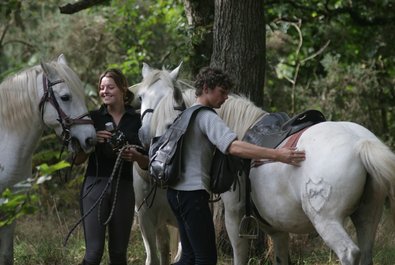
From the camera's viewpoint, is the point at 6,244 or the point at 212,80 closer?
the point at 212,80

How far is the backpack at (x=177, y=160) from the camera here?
177 inches

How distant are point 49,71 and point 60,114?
1.15ft

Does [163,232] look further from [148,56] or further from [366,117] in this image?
[148,56]

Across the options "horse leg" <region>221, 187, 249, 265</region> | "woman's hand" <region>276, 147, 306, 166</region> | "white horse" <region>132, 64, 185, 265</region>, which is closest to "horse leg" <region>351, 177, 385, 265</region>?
"woman's hand" <region>276, 147, 306, 166</region>

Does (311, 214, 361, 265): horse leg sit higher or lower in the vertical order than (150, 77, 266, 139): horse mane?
lower

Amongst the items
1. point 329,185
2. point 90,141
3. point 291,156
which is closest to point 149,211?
point 90,141

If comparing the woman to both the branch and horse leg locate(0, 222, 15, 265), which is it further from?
the branch

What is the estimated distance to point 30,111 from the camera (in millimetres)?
5336

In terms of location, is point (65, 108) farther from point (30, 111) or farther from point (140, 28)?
point (140, 28)

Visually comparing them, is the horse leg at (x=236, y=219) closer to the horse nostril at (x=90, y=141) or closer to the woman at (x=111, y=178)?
the woman at (x=111, y=178)

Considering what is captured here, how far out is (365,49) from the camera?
11.6 meters

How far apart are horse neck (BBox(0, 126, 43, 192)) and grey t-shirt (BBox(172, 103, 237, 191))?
1.40 meters

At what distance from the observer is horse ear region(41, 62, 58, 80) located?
17.3 ft

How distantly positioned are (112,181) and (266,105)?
21.4 feet
